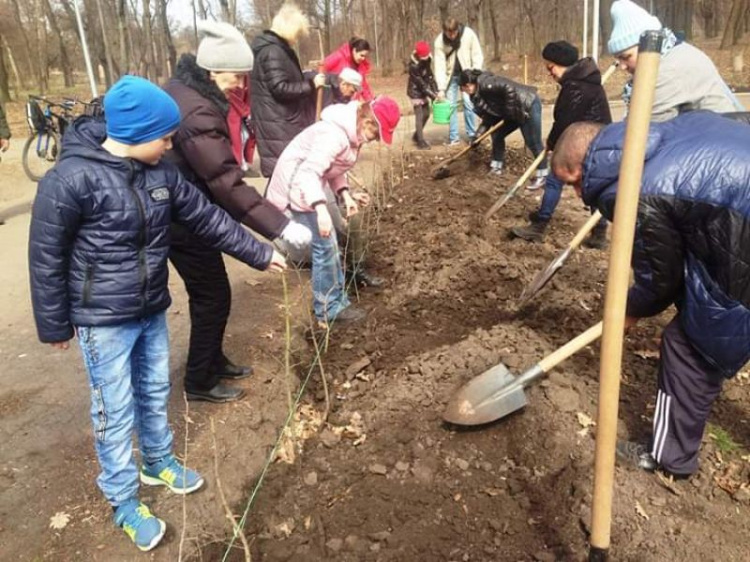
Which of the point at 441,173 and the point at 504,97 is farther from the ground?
the point at 504,97

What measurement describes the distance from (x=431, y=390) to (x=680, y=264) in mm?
1446

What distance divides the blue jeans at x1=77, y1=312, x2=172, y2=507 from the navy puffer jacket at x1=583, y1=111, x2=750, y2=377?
175 cm

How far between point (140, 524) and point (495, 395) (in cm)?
163

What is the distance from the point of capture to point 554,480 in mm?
2541

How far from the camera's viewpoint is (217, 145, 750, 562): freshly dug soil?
2.28 meters

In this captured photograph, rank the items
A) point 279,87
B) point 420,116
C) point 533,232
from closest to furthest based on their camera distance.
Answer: point 279,87 → point 533,232 → point 420,116

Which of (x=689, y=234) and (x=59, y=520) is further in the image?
(x=59, y=520)

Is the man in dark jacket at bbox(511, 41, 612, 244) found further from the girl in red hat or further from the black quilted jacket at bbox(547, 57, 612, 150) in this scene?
the girl in red hat

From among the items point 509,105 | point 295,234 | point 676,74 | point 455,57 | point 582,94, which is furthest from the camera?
point 455,57

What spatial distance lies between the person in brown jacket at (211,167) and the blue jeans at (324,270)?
76 cm

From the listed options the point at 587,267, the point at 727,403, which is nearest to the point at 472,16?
the point at 587,267

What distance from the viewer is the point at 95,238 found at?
2.04 meters

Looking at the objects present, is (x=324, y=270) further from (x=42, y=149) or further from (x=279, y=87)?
(x=42, y=149)

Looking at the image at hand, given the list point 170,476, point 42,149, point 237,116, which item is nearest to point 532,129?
point 237,116
